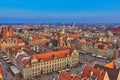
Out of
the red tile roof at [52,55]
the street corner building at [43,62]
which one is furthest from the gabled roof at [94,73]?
the red tile roof at [52,55]

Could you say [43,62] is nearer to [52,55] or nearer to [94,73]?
[52,55]

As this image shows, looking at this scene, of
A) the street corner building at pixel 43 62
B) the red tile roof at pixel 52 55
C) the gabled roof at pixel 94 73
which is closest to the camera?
the gabled roof at pixel 94 73

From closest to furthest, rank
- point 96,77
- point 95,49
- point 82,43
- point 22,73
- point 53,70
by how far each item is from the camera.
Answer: point 96,77
point 22,73
point 53,70
point 95,49
point 82,43

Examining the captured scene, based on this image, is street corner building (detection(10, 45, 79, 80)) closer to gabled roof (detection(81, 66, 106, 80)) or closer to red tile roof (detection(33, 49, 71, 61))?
red tile roof (detection(33, 49, 71, 61))

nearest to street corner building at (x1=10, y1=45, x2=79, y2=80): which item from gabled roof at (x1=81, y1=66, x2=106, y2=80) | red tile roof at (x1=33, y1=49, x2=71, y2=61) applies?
red tile roof at (x1=33, y1=49, x2=71, y2=61)

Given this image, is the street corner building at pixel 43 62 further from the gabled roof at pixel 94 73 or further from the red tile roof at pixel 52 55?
the gabled roof at pixel 94 73

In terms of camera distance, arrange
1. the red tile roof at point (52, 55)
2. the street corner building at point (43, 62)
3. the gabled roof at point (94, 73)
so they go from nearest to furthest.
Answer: the gabled roof at point (94, 73)
the street corner building at point (43, 62)
the red tile roof at point (52, 55)

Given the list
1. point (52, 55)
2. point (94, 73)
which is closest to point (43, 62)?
point (52, 55)

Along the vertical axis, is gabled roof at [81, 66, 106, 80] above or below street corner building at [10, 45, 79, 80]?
above

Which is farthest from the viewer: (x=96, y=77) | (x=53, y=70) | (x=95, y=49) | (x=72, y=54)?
(x=95, y=49)

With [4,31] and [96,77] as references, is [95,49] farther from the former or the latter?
[4,31]

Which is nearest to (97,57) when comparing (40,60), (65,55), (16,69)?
(65,55)
